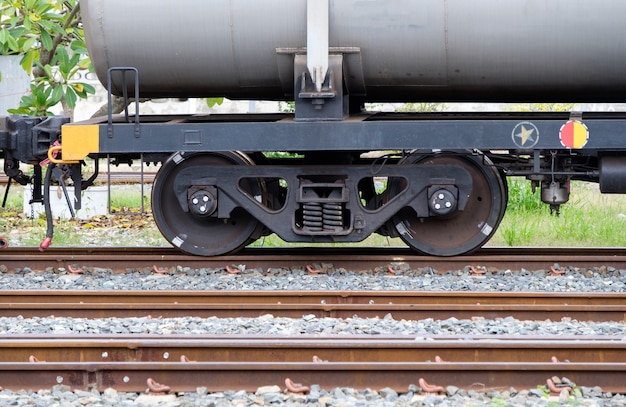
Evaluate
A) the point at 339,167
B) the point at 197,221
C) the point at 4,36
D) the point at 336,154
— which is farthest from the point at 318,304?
the point at 4,36

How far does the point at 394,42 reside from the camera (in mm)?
7980

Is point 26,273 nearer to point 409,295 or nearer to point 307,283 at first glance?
point 307,283

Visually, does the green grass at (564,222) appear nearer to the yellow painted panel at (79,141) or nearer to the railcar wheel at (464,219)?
the railcar wheel at (464,219)

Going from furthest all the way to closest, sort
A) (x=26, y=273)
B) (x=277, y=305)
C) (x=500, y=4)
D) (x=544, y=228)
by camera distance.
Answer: (x=544, y=228), (x=26, y=273), (x=500, y=4), (x=277, y=305)

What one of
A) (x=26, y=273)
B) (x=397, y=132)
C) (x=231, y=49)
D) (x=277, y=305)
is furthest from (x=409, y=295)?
(x=26, y=273)

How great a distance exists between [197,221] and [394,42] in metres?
2.65

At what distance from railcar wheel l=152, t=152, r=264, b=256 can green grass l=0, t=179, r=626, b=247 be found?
0.38 m

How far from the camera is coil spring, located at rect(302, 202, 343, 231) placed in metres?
8.41

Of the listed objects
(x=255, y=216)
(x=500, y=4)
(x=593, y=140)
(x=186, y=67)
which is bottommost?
(x=255, y=216)

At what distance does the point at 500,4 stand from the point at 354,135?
170 cm

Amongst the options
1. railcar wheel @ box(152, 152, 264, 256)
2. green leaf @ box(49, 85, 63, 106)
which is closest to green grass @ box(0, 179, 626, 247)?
railcar wheel @ box(152, 152, 264, 256)

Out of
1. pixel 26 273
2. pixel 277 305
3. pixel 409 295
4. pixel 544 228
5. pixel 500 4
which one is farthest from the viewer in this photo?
pixel 544 228

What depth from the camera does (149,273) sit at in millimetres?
8461

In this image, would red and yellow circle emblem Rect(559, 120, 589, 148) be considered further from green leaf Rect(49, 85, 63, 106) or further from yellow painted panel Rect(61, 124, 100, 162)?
green leaf Rect(49, 85, 63, 106)
